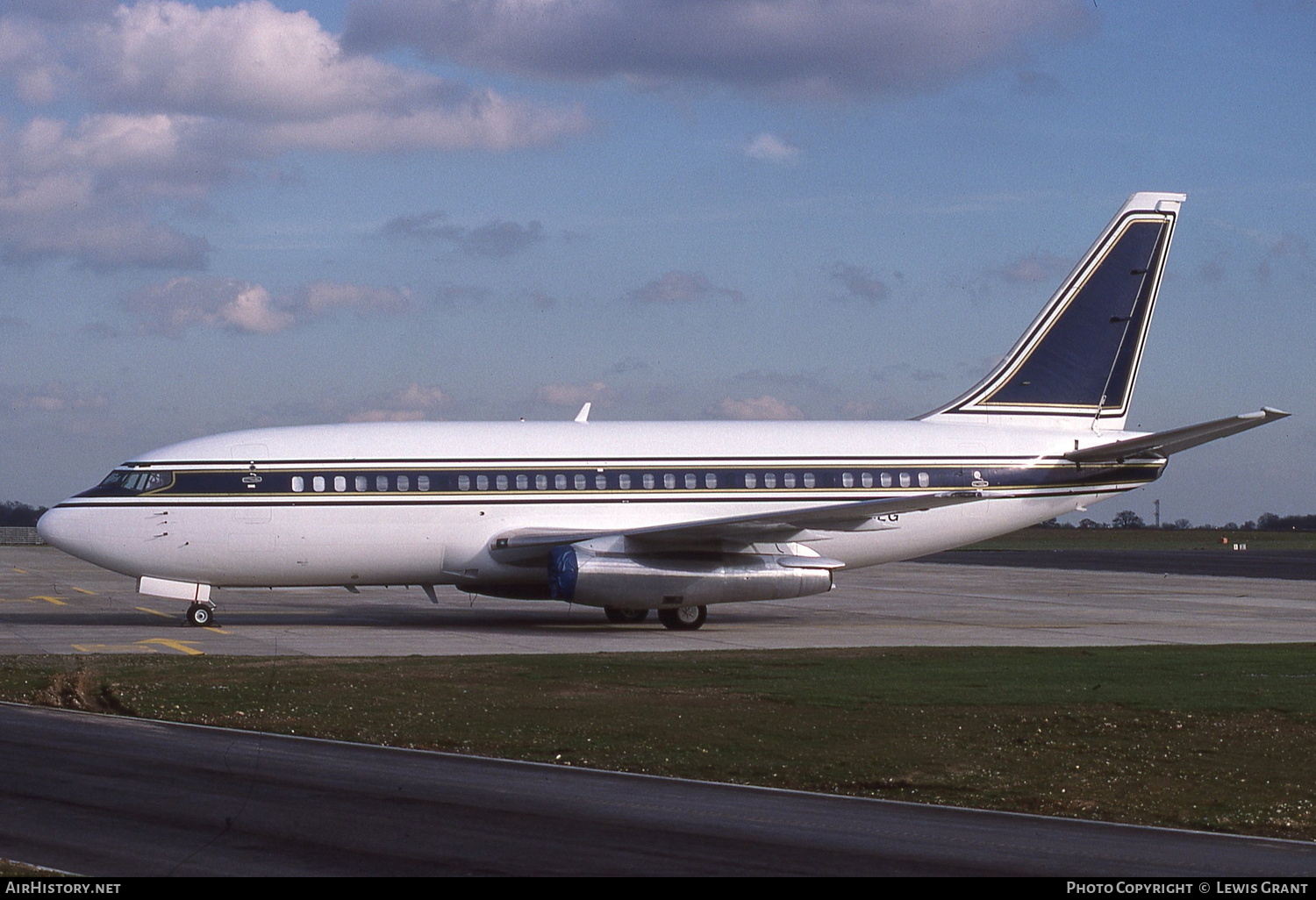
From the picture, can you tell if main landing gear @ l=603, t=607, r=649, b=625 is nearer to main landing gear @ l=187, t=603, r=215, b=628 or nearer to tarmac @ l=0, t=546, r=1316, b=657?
tarmac @ l=0, t=546, r=1316, b=657

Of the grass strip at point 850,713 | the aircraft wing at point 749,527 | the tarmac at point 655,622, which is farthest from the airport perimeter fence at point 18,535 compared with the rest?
the grass strip at point 850,713

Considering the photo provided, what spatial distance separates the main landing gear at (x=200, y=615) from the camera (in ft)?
91.3

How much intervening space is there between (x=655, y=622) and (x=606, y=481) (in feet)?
12.0

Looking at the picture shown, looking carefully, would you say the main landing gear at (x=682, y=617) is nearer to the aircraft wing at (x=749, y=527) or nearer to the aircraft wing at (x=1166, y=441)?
the aircraft wing at (x=749, y=527)

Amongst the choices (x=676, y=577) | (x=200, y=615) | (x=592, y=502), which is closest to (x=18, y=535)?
(x=200, y=615)

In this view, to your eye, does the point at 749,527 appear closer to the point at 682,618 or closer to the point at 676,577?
the point at 676,577

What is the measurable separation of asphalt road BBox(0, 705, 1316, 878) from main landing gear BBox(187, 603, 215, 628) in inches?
594

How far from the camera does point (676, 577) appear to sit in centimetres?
2727

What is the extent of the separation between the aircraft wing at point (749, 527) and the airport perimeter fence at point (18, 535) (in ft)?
297

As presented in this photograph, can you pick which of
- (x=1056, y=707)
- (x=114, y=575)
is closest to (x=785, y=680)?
(x=1056, y=707)

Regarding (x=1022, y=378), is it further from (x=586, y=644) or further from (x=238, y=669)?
(x=238, y=669)

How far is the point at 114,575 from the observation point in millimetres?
52875

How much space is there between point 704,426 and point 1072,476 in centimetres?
827

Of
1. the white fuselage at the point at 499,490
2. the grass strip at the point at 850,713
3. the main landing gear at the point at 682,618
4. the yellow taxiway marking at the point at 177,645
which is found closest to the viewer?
the grass strip at the point at 850,713
